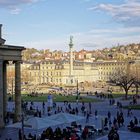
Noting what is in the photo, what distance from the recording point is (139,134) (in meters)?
39.6

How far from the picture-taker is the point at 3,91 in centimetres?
4269

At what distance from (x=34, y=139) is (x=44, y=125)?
222 cm

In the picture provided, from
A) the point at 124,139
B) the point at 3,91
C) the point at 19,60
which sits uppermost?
the point at 19,60

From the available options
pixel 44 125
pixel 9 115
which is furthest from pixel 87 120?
pixel 44 125

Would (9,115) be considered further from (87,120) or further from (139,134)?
(139,134)

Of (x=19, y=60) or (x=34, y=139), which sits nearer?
(x=34, y=139)

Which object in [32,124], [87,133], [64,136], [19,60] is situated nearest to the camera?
[32,124]

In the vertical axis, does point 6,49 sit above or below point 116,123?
above

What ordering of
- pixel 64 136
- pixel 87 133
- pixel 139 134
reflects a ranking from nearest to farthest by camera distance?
pixel 64 136 < pixel 87 133 < pixel 139 134

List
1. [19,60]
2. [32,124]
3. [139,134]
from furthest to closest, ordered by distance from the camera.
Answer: [19,60] → [139,134] → [32,124]

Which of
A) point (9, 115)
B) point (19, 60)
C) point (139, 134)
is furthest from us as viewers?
point (9, 115)

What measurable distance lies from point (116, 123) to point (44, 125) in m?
16.0

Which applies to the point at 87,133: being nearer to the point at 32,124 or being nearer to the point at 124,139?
the point at 124,139

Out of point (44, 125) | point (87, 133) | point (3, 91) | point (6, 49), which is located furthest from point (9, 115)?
point (44, 125)
